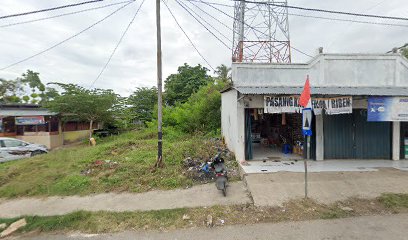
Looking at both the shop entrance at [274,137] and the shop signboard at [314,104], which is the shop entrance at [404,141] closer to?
the shop signboard at [314,104]

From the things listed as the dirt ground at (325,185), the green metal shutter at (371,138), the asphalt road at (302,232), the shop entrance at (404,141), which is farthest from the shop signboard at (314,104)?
the asphalt road at (302,232)

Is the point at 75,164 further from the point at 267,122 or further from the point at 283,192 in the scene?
the point at 267,122

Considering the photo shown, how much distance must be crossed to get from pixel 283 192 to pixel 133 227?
3.90 m

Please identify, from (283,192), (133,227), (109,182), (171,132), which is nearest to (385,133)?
(283,192)

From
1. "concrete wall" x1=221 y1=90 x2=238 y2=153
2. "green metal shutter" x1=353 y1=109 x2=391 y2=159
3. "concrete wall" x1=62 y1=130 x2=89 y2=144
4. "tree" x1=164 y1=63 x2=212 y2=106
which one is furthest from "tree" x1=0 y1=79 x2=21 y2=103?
"green metal shutter" x1=353 y1=109 x2=391 y2=159

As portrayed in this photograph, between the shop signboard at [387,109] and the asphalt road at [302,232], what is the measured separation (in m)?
4.66

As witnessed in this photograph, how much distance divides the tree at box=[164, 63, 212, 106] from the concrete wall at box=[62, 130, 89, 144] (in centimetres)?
1026

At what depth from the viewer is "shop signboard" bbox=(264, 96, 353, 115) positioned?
7918 mm

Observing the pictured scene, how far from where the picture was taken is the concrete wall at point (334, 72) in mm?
9219

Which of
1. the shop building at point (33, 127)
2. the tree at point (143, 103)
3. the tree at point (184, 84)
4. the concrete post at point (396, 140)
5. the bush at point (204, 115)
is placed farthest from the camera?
the tree at point (184, 84)

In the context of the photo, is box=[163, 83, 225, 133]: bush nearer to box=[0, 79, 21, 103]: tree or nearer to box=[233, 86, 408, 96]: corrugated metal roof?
box=[233, 86, 408, 96]: corrugated metal roof

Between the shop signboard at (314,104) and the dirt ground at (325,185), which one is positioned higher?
the shop signboard at (314,104)

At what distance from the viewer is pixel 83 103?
17.0m

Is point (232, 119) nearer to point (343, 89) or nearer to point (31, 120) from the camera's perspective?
point (343, 89)
